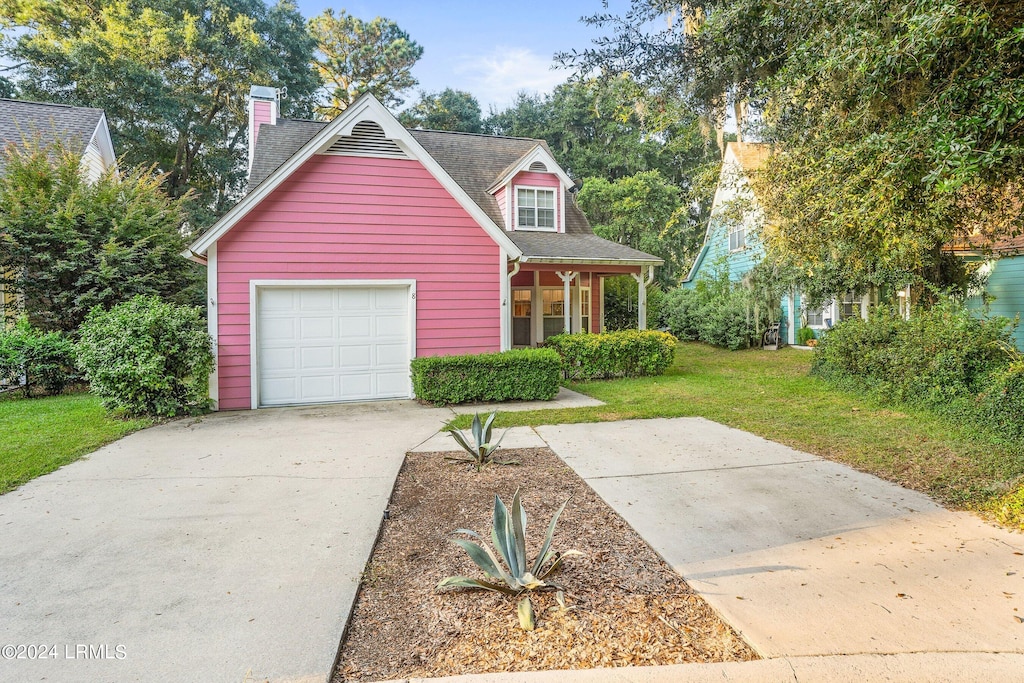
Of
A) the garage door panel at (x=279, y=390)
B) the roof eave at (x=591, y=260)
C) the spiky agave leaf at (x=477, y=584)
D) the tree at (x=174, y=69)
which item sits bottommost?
the spiky agave leaf at (x=477, y=584)

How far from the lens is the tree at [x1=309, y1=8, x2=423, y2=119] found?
26344 millimetres

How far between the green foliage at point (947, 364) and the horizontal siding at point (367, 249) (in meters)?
6.39

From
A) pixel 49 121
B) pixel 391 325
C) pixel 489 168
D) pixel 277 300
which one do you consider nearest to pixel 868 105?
pixel 391 325

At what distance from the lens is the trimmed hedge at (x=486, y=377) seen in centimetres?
859

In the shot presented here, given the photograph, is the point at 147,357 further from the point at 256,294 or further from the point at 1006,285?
the point at 1006,285

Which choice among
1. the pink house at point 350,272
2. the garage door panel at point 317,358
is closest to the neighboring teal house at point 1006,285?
the pink house at point 350,272

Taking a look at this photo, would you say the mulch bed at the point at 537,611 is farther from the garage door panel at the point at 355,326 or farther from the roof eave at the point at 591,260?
the roof eave at the point at 591,260

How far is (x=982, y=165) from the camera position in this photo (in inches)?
160

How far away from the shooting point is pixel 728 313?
1733cm

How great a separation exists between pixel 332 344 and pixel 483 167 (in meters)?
8.04

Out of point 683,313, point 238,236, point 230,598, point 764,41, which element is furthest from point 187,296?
point 683,313

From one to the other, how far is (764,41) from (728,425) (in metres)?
5.52

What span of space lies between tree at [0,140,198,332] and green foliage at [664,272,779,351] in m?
15.7

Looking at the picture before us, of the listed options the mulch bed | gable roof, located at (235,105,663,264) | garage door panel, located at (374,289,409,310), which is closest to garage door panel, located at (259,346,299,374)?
garage door panel, located at (374,289,409,310)
